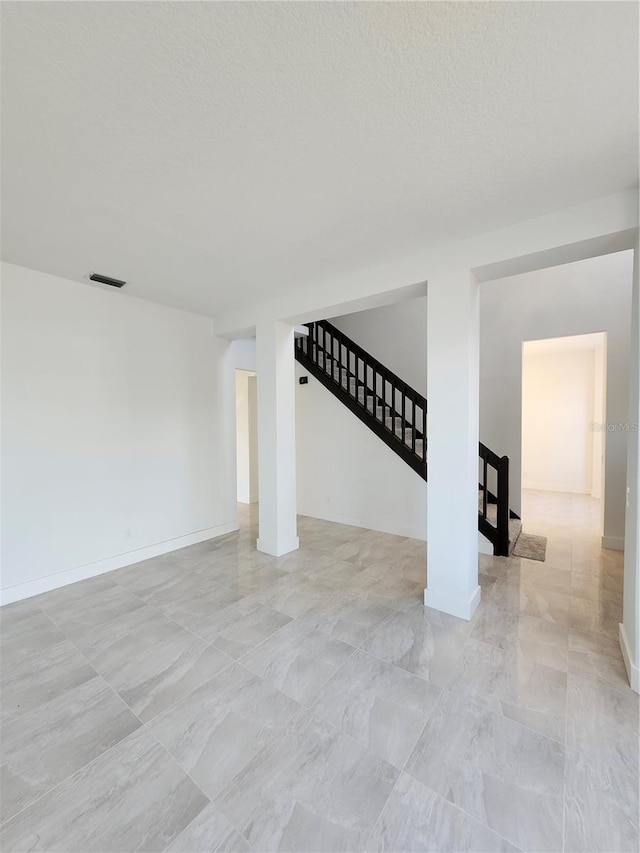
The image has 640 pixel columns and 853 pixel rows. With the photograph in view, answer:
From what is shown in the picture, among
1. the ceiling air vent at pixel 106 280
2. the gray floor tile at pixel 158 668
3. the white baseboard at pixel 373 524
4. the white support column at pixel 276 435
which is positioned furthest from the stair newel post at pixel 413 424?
the ceiling air vent at pixel 106 280

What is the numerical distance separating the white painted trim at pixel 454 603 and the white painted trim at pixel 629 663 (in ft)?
2.96

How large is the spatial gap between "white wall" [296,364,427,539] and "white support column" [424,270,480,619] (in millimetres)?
1691

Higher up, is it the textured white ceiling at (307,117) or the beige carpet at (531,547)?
the textured white ceiling at (307,117)

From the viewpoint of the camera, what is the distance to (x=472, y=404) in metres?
2.69

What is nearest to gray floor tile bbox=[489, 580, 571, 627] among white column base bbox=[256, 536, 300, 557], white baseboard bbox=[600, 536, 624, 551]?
white baseboard bbox=[600, 536, 624, 551]

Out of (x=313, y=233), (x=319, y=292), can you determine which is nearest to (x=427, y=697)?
(x=313, y=233)

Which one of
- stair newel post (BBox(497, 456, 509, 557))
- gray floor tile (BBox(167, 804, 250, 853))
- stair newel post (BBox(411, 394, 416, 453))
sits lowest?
gray floor tile (BBox(167, 804, 250, 853))

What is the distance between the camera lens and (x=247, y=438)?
267 inches

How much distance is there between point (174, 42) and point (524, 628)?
3732 millimetres

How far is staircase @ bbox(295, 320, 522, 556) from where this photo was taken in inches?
155

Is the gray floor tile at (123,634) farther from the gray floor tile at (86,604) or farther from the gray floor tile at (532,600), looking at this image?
the gray floor tile at (532,600)

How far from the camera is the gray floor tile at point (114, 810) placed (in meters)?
1.25

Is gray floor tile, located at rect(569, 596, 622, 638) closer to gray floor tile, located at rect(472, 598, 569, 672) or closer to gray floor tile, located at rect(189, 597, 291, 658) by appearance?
gray floor tile, located at rect(472, 598, 569, 672)

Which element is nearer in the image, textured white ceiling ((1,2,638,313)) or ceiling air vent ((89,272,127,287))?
textured white ceiling ((1,2,638,313))
